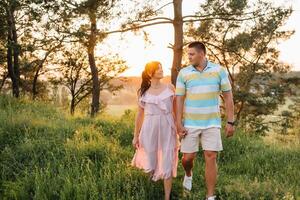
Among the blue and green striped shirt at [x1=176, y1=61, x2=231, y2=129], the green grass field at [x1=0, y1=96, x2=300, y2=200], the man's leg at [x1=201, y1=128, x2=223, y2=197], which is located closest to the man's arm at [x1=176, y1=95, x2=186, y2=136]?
the blue and green striped shirt at [x1=176, y1=61, x2=231, y2=129]

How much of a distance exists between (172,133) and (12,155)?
10.1ft

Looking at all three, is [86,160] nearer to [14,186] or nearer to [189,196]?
[14,186]

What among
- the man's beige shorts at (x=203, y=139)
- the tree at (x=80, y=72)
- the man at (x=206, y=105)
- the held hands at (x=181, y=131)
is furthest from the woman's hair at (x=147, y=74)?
the tree at (x=80, y=72)

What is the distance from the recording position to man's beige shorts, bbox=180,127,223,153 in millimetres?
6395

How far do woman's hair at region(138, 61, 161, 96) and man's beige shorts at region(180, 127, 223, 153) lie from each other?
3.37 feet

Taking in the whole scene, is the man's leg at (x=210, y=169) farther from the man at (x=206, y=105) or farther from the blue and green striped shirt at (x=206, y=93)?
the blue and green striped shirt at (x=206, y=93)

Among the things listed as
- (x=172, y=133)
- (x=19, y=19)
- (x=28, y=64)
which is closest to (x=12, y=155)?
(x=172, y=133)

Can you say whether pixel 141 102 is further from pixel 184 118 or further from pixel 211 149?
pixel 211 149

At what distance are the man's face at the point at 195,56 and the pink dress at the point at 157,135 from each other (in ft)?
2.47

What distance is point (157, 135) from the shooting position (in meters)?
7.05

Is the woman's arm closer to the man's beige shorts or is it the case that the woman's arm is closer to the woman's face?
the woman's face

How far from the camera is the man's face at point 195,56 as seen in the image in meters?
6.44

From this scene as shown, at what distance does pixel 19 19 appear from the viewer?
26.4 m

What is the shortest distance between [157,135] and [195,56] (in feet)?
4.51
